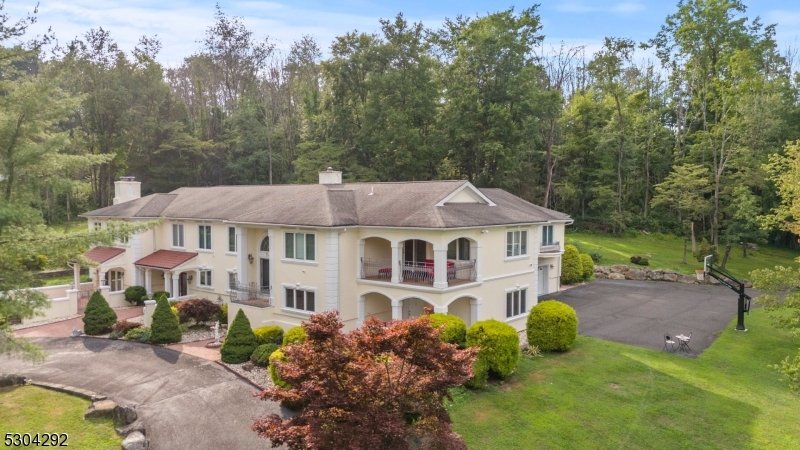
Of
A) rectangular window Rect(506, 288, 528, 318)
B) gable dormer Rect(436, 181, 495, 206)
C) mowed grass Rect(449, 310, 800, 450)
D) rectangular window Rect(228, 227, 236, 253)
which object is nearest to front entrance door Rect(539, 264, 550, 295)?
rectangular window Rect(506, 288, 528, 318)

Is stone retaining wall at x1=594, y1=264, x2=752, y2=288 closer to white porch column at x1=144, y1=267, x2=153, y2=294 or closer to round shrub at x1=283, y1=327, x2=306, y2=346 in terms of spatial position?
round shrub at x1=283, y1=327, x2=306, y2=346

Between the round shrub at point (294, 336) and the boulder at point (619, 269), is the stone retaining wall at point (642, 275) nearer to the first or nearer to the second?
the boulder at point (619, 269)

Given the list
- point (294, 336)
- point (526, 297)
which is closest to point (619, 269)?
point (526, 297)

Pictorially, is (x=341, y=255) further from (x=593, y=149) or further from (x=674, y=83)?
(x=674, y=83)

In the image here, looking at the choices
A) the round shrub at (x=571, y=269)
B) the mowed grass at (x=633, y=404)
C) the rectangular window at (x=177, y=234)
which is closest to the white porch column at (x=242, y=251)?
the rectangular window at (x=177, y=234)

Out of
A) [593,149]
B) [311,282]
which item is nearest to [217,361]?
[311,282]

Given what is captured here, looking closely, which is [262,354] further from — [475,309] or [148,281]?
[148,281]
